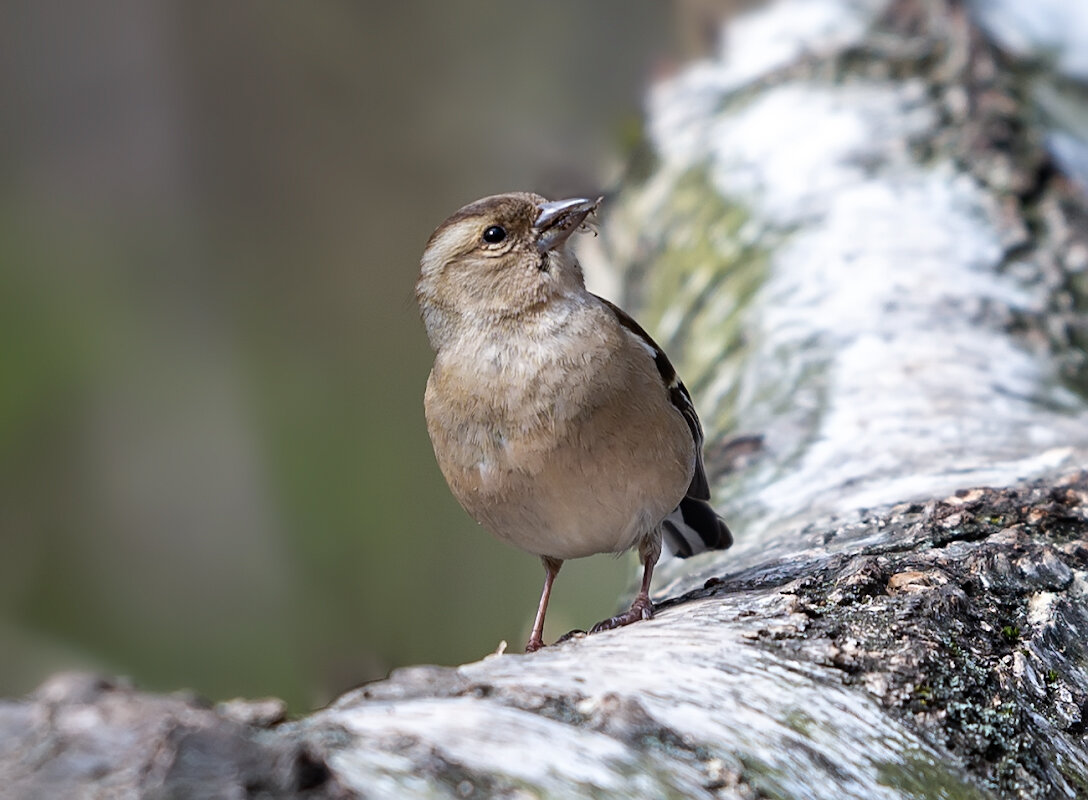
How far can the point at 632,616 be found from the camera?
3068mm

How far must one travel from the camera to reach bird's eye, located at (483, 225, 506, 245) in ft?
11.2

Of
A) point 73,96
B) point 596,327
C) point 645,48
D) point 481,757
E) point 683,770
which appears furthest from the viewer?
point 73,96

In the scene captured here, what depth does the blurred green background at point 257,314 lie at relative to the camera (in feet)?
27.6

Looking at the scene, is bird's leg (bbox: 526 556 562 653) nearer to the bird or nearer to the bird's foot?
the bird

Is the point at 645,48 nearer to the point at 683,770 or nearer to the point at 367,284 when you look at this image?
the point at 367,284

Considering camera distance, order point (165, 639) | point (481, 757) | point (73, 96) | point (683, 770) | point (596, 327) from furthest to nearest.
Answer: point (73, 96)
point (165, 639)
point (596, 327)
point (683, 770)
point (481, 757)

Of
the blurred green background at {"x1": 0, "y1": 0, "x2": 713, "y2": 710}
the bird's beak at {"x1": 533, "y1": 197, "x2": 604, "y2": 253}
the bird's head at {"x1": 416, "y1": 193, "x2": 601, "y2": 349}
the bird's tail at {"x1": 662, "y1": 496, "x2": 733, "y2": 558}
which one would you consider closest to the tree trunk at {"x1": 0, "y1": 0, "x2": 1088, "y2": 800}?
the bird's tail at {"x1": 662, "y1": 496, "x2": 733, "y2": 558}

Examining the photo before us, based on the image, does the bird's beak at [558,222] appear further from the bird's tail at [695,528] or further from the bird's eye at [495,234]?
the bird's tail at [695,528]

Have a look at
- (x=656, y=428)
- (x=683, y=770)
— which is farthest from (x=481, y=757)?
(x=656, y=428)

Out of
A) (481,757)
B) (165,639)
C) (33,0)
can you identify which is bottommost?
(165,639)

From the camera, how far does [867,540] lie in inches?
117

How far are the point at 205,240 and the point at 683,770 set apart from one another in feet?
32.8

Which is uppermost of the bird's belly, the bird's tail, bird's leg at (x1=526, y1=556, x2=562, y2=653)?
the bird's belly

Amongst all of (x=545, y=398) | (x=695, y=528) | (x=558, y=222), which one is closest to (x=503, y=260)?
(x=558, y=222)
